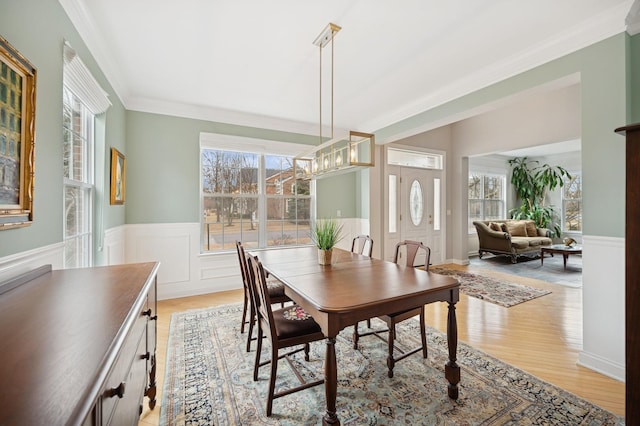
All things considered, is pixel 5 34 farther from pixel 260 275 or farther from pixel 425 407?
pixel 425 407

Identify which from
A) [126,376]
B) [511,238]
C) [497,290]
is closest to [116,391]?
[126,376]

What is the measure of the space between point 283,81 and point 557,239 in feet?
28.7

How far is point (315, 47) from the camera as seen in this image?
2.61 m

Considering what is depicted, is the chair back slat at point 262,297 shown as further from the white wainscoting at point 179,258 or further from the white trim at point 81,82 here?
the white wainscoting at point 179,258

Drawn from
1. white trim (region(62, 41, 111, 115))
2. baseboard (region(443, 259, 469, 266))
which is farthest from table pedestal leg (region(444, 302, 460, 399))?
baseboard (region(443, 259, 469, 266))

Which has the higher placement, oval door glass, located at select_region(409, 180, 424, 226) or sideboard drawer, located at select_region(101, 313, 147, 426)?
oval door glass, located at select_region(409, 180, 424, 226)

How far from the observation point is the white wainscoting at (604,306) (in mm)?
2094

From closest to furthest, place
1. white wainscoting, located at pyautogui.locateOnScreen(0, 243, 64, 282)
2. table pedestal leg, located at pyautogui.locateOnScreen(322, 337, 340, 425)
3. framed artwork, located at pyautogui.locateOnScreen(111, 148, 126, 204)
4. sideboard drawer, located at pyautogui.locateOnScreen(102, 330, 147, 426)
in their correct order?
sideboard drawer, located at pyautogui.locateOnScreen(102, 330, 147, 426), white wainscoting, located at pyautogui.locateOnScreen(0, 243, 64, 282), table pedestal leg, located at pyautogui.locateOnScreen(322, 337, 340, 425), framed artwork, located at pyautogui.locateOnScreen(111, 148, 126, 204)

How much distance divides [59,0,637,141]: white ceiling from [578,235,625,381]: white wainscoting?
5.57ft

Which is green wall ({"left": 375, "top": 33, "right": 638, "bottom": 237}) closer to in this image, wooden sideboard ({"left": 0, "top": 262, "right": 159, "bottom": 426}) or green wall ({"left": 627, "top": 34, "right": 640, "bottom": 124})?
green wall ({"left": 627, "top": 34, "right": 640, "bottom": 124})

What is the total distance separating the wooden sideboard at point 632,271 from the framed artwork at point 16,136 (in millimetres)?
2658

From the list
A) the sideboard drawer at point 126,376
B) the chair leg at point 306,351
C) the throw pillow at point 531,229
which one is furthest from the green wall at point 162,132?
the throw pillow at point 531,229

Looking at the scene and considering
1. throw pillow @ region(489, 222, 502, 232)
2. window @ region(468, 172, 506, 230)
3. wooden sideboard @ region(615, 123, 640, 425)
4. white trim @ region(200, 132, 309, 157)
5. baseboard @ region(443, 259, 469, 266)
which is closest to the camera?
wooden sideboard @ region(615, 123, 640, 425)

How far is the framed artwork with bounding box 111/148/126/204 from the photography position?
2.96 meters
